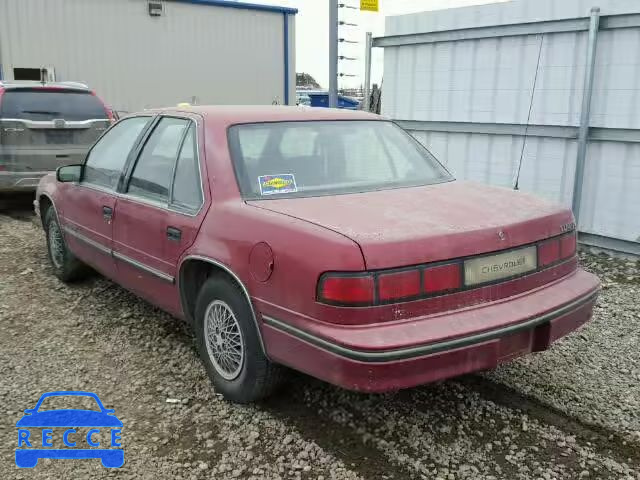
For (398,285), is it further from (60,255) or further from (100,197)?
(60,255)

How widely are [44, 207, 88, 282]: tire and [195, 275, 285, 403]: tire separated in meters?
2.20

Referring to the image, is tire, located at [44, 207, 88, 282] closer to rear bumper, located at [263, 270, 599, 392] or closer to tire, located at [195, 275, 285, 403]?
tire, located at [195, 275, 285, 403]

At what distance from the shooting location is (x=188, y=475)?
2750mm

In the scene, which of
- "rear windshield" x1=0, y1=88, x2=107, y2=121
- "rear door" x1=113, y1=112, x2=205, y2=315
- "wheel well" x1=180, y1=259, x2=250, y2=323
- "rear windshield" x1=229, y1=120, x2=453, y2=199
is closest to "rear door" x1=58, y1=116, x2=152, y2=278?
"rear door" x1=113, y1=112, x2=205, y2=315

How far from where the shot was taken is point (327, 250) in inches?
102

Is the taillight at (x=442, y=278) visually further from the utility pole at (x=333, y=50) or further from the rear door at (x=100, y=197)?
the utility pole at (x=333, y=50)

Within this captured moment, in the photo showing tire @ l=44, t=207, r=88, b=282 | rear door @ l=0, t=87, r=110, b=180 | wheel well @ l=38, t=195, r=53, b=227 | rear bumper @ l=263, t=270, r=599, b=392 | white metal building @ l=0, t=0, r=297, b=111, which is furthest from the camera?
white metal building @ l=0, t=0, r=297, b=111

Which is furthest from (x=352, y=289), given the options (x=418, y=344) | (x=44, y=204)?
(x=44, y=204)

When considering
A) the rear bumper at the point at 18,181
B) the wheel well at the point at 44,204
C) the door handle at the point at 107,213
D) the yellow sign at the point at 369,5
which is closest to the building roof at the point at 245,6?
the yellow sign at the point at 369,5

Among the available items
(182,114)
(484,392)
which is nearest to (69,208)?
(182,114)

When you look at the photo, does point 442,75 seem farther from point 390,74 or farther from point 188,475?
point 188,475

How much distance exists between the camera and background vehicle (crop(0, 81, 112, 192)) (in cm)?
793

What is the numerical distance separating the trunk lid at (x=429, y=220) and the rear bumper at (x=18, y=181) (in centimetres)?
599

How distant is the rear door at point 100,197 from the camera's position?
4.28 metres
